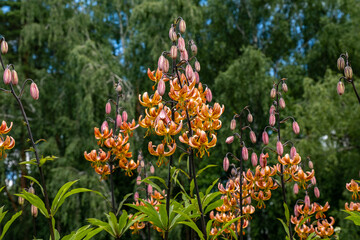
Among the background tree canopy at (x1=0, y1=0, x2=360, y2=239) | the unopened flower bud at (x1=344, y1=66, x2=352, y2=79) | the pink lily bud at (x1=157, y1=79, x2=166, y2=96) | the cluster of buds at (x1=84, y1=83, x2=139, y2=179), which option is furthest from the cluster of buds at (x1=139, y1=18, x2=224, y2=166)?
the background tree canopy at (x1=0, y1=0, x2=360, y2=239)

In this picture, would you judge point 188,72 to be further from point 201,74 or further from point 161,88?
point 201,74

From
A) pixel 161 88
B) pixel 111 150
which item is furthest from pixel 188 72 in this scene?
pixel 111 150

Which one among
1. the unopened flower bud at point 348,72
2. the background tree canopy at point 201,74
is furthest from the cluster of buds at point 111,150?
the background tree canopy at point 201,74

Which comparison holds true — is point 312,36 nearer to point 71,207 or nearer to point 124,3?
point 124,3

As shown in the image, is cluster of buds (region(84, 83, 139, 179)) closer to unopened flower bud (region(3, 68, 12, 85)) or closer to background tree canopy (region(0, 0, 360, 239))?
unopened flower bud (region(3, 68, 12, 85))

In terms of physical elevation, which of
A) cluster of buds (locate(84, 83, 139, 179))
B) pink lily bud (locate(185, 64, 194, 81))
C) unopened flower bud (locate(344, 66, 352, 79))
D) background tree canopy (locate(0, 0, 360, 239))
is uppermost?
background tree canopy (locate(0, 0, 360, 239))

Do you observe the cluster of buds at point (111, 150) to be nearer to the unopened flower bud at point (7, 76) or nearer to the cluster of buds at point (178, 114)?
the cluster of buds at point (178, 114)

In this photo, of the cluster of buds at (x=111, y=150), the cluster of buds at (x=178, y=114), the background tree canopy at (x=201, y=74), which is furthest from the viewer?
the background tree canopy at (x=201, y=74)

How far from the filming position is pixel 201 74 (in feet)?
28.5

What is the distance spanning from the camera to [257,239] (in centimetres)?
814

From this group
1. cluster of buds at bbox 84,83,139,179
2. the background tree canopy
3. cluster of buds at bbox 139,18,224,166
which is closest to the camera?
cluster of buds at bbox 139,18,224,166

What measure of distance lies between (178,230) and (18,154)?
3602 mm

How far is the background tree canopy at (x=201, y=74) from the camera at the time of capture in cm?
639

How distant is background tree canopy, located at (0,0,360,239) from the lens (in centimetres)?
639
